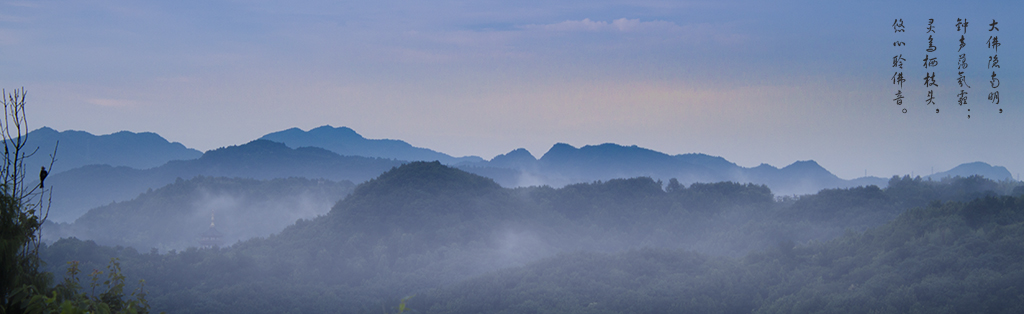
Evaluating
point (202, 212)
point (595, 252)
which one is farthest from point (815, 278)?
point (202, 212)

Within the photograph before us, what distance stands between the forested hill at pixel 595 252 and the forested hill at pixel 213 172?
10056 centimetres

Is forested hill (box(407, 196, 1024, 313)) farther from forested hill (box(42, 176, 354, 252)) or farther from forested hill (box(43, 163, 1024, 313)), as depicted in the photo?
forested hill (box(42, 176, 354, 252))

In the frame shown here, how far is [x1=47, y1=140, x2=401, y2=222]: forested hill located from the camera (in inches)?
6658

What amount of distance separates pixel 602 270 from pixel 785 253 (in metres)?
14.8

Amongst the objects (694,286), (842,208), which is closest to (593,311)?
(694,286)

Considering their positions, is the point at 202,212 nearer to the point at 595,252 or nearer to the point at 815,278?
the point at 595,252

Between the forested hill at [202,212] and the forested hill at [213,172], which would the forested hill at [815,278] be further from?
the forested hill at [213,172]

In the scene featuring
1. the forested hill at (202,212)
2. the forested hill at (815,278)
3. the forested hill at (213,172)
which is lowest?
the forested hill at (815,278)

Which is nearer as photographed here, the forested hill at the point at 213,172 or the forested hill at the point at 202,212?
the forested hill at the point at 202,212

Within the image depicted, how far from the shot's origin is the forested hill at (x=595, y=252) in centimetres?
4088

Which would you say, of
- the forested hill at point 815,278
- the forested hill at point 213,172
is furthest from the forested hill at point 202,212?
the forested hill at point 815,278

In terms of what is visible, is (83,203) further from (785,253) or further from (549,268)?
(785,253)

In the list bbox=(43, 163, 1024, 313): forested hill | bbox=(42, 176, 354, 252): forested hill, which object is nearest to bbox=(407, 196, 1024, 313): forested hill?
bbox=(43, 163, 1024, 313): forested hill

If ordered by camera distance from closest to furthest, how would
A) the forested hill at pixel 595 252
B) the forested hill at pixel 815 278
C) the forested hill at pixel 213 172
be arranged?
1. the forested hill at pixel 815 278
2. the forested hill at pixel 595 252
3. the forested hill at pixel 213 172
